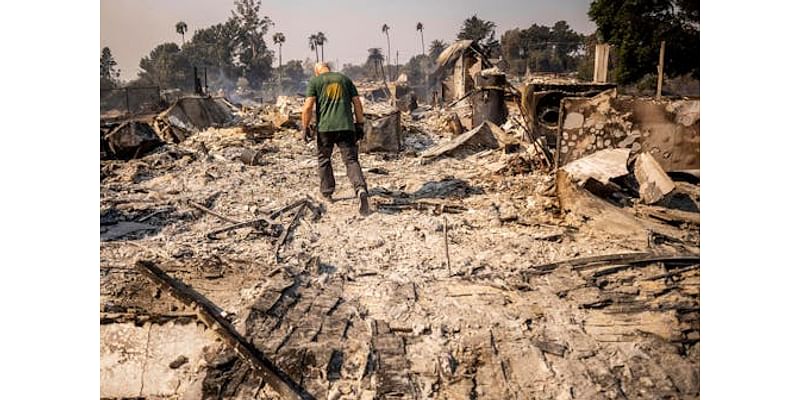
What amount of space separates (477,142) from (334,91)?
3.80 m

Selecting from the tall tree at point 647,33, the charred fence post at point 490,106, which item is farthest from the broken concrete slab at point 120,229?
the tall tree at point 647,33

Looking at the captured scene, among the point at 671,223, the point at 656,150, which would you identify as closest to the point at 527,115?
the point at 656,150

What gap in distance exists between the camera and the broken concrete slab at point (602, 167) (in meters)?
4.14

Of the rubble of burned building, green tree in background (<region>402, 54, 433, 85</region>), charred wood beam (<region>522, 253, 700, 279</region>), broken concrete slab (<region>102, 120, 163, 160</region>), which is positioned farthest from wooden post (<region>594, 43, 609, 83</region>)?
green tree in background (<region>402, 54, 433, 85</region>)

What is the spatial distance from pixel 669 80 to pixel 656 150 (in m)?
11.1

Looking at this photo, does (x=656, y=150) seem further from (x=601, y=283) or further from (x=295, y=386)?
(x=295, y=386)

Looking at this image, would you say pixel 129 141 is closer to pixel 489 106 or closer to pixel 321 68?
pixel 321 68

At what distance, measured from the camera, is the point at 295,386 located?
205cm

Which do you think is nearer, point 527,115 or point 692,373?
point 692,373

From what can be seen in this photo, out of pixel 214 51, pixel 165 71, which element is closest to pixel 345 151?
pixel 165 71

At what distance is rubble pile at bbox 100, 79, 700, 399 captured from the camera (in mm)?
2135

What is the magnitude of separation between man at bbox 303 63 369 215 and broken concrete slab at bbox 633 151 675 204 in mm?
2408

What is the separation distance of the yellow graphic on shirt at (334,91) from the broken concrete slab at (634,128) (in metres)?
2.28
